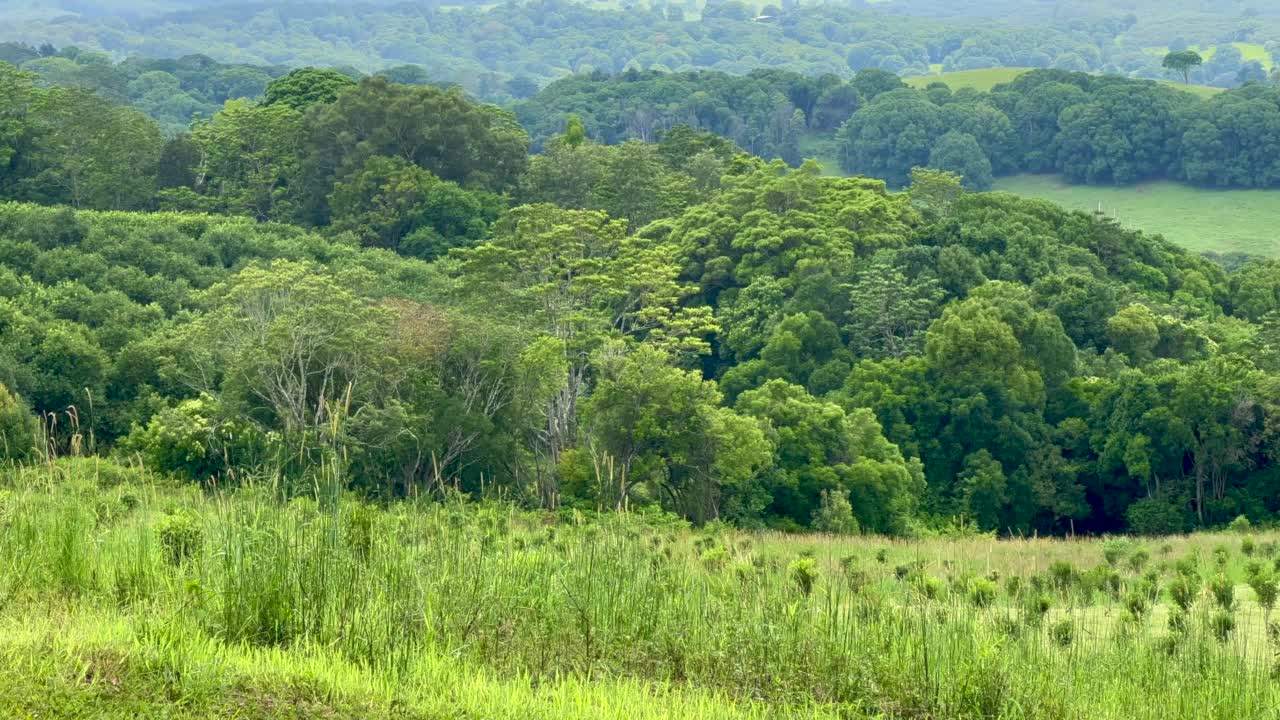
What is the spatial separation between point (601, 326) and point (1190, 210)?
201 ft

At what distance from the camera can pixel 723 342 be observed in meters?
47.0

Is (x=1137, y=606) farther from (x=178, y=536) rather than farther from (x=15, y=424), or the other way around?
(x=15, y=424)

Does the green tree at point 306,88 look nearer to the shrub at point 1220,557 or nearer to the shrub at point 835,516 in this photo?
the shrub at point 835,516

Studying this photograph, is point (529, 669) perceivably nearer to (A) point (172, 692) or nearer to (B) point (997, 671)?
(A) point (172, 692)

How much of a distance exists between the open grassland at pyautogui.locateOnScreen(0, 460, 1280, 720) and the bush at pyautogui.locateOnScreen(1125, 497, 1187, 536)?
26821 mm

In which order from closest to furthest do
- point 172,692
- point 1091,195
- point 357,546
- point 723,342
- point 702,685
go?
point 172,692
point 702,685
point 357,546
point 723,342
point 1091,195

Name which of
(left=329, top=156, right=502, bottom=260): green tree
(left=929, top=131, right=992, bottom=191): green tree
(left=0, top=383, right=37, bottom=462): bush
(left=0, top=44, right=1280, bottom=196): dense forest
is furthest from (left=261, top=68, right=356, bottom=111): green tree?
(left=929, top=131, right=992, bottom=191): green tree

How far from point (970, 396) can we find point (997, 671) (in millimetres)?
31016

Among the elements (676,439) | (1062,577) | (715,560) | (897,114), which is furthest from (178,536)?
(897,114)

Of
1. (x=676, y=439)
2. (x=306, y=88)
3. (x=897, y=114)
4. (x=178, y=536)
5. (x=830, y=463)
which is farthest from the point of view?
(x=897, y=114)

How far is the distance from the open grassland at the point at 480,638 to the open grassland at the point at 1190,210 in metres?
75.1

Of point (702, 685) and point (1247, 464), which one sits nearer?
point (702, 685)

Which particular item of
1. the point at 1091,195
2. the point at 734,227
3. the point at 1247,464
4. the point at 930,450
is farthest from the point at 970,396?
the point at 1091,195

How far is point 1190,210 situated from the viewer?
87.9 metres
